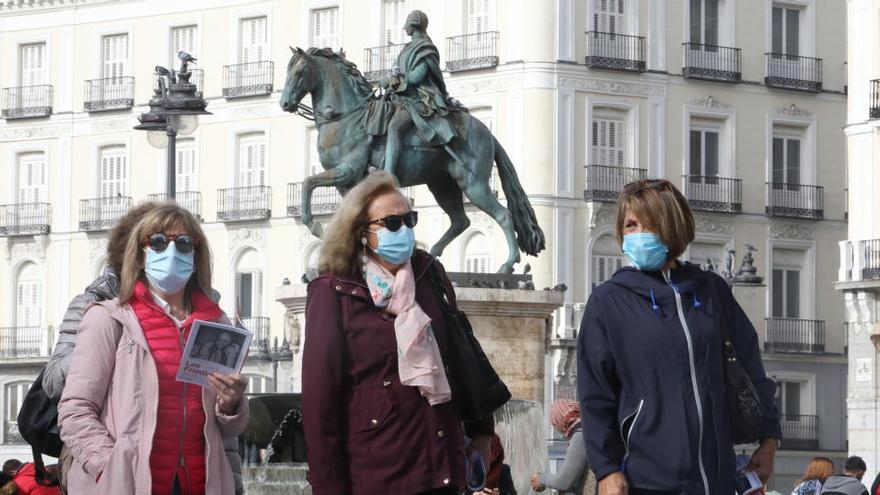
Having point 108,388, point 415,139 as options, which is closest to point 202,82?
point 415,139

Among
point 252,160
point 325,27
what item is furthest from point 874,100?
point 252,160

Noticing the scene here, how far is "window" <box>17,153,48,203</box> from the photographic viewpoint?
62.5 meters

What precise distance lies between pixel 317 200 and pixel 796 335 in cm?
1075

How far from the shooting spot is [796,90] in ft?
188

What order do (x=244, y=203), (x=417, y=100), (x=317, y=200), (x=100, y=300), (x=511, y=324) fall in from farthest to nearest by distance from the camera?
(x=244, y=203), (x=317, y=200), (x=511, y=324), (x=417, y=100), (x=100, y=300)

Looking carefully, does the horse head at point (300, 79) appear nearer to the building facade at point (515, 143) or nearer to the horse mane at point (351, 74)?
the horse mane at point (351, 74)

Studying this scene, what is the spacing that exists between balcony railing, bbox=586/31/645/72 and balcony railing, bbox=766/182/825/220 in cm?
422

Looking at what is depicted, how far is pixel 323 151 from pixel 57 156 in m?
39.8

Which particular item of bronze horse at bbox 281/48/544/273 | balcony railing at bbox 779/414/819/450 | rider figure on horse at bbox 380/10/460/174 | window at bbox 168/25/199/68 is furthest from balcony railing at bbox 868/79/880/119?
rider figure on horse at bbox 380/10/460/174

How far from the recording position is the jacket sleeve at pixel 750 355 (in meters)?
8.83

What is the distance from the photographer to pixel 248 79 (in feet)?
194

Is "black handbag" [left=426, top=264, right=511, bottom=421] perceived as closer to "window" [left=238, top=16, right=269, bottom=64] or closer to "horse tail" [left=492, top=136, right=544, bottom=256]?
"horse tail" [left=492, top=136, right=544, bottom=256]

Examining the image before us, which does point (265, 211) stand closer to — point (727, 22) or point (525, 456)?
point (727, 22)

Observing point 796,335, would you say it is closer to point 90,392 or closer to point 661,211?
point 661,211
